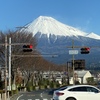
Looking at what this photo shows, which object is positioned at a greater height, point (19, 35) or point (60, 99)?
point (19, 35)

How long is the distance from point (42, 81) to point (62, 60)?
75.2 meters

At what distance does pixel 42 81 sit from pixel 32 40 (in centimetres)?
4581

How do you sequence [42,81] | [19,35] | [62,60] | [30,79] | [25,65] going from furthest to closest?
[62,60] < [42,81] < [30,79] < [25,65] < [19,35]

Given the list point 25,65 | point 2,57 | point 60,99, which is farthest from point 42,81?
point 60,99

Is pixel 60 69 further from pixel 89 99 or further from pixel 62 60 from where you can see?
pixel 89 99

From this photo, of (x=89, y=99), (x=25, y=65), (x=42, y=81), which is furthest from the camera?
(x=42, y=81)

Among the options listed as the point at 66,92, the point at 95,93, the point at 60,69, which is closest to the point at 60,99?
the point at 66,92

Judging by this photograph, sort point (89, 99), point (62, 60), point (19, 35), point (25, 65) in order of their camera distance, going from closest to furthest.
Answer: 1. point (89, 99)
2. point (19, 35)
3. point (25, 65)
4. point (62, 60)

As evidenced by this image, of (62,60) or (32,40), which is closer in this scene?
(32,40)

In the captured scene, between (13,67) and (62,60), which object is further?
(62,60)

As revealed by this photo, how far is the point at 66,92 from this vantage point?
89.1 feet

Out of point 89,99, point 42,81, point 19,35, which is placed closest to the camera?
point 89,99

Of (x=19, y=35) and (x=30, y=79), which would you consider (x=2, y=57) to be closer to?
(x=19, y=35)

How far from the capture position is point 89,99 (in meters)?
27.2
